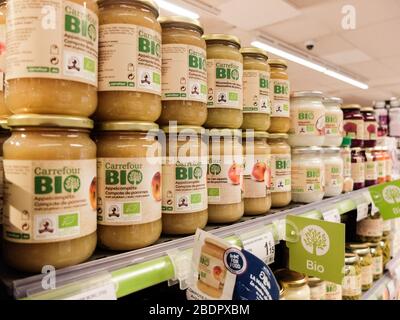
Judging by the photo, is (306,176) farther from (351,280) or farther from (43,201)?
(43,201)

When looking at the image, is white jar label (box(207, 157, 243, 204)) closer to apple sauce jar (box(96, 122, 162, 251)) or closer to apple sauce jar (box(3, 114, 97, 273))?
apple sauce jar (box(96, 122, 162, 251))

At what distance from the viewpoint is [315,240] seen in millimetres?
968

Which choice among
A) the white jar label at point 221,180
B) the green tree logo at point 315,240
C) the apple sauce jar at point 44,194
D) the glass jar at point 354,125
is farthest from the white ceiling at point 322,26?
the apple sauce jar at point 44,194

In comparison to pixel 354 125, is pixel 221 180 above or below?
below

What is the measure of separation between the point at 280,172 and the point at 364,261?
0.77 metres

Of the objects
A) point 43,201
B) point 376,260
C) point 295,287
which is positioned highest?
point 43,201

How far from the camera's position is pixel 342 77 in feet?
24.4

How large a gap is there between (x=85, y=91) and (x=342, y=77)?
773 centimetres

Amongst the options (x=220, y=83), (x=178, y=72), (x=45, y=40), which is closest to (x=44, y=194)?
(x=45, y=40)

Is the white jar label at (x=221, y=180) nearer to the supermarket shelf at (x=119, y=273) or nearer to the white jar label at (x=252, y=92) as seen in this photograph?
the supermarket shelf at (x=119, y=273)

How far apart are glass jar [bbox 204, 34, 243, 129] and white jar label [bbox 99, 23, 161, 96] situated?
271mm

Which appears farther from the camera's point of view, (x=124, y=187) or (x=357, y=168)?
(x=357, y=168)

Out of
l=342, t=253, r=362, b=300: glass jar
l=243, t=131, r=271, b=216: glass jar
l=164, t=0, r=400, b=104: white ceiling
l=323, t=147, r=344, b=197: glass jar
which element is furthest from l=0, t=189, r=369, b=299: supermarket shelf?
l=164, t=0, r=400, b=104: white ceiling

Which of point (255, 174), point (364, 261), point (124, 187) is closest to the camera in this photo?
point (124, 187)
